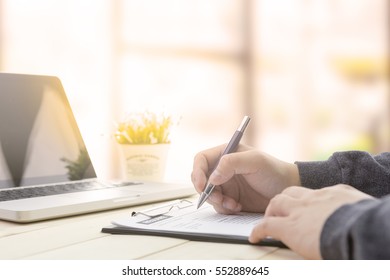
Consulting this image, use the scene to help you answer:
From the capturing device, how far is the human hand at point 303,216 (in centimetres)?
58

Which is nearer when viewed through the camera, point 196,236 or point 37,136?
point 196,236

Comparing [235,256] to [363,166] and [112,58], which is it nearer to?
[363,166]

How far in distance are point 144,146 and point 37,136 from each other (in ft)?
0.89

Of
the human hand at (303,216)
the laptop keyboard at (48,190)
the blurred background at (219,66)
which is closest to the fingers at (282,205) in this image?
the human hand at (303,216)

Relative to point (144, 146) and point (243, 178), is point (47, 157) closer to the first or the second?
point (144, 146)

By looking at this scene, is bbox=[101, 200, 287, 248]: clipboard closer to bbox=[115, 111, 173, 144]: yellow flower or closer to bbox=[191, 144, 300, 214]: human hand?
bbox=[191, 144, 300, 214]: human hand

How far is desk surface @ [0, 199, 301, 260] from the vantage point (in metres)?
0.62

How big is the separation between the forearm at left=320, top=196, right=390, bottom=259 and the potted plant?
79 cm

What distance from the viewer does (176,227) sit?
739 millimetres

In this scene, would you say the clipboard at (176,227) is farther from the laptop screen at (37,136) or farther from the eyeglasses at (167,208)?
the laptop screen at (37,136)

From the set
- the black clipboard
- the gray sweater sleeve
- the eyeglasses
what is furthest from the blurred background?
the gray sweater sleeve

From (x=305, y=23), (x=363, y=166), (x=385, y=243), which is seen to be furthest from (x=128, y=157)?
(x=305, y=23)

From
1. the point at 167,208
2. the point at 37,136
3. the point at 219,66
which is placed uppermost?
the point at 219,66

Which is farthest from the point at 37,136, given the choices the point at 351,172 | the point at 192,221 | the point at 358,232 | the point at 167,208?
the point at 358,232
